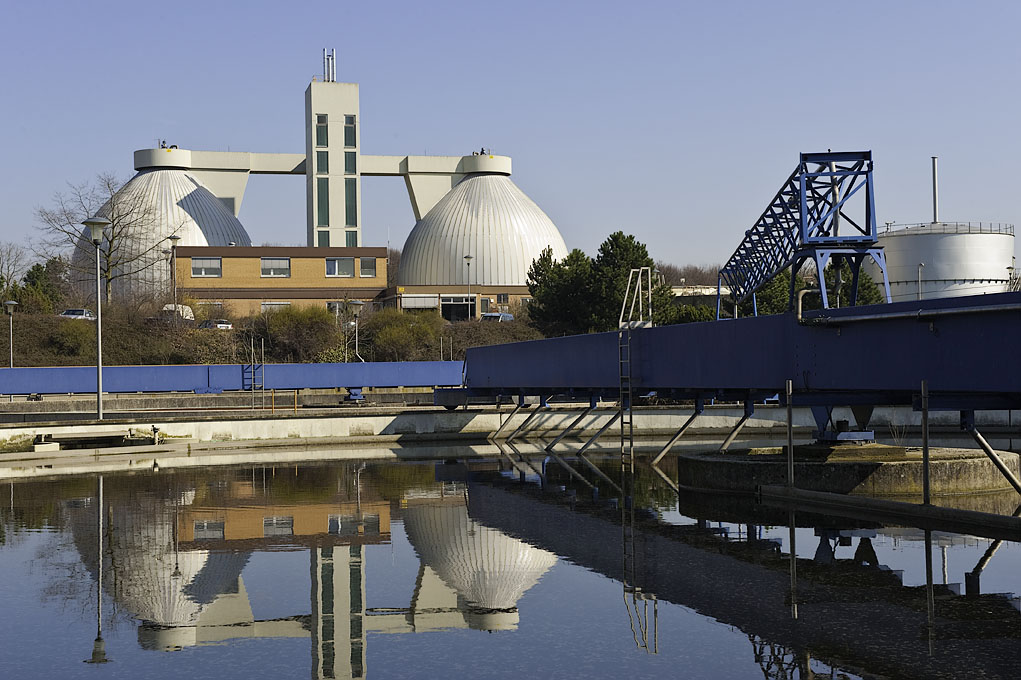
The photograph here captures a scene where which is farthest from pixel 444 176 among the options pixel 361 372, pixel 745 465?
pixel 745 465

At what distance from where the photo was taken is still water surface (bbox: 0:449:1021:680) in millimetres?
8938

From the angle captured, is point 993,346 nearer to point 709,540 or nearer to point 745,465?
point 709,540

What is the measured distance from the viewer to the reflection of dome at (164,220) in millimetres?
90000

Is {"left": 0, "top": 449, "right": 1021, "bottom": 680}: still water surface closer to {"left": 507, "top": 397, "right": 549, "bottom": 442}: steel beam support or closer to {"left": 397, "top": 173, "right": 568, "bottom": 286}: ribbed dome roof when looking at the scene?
{"left": 507, "top": 397, "right": 549, "bottom": 442}: steel beam support

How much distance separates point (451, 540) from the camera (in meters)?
15.0

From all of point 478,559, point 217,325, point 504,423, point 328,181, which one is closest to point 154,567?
point 478,559

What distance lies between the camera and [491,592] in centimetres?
1173

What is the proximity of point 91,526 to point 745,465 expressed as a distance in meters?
10.8

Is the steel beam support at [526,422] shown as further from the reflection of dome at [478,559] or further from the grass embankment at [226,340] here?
the grass embankment at [226,340]

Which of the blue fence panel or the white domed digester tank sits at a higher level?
the white domed digester tank

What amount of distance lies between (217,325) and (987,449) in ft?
191

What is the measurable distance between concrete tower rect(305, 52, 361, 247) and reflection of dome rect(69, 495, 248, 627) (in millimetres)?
74674

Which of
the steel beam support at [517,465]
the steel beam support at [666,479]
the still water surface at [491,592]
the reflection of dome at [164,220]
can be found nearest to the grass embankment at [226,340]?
the reflection of dome at [164,220]

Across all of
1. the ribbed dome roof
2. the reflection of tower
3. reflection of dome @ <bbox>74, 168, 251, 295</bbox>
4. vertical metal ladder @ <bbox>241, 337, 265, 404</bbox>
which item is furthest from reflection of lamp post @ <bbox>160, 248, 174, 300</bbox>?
the reflection of tower
